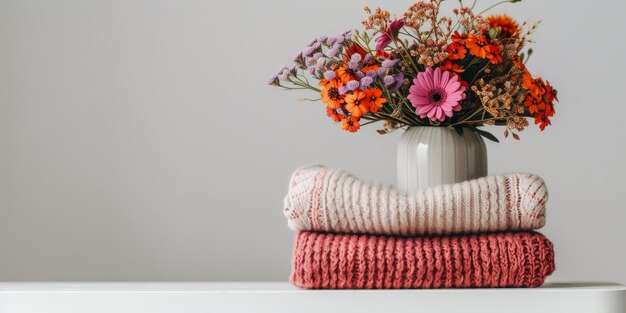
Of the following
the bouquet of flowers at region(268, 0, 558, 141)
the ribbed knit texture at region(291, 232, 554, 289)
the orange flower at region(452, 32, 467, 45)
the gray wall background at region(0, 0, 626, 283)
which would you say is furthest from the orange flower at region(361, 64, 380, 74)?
the gray wall background at region(0, 0, 626, 283)

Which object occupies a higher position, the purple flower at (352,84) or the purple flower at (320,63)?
the purple flower at (320,63)

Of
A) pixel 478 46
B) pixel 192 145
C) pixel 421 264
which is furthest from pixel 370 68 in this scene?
pixel 192 145

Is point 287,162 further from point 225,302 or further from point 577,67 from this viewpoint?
point 225,302

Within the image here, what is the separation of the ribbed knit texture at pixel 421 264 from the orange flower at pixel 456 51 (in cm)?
23

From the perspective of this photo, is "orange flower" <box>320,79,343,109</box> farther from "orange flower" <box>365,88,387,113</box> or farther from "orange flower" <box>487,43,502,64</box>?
"orange flower" <box>487,43,502,64</box>

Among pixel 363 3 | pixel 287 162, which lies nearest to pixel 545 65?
pixel 363 3

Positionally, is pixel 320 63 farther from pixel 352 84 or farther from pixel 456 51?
pixel 456 51

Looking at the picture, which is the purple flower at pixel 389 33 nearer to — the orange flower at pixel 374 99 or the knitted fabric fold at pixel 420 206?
the orange flower at pixel 374 99

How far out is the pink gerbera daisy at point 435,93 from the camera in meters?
1.00

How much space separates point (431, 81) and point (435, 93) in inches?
0.6

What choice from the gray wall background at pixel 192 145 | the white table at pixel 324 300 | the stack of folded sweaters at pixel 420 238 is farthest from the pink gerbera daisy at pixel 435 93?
the gray wall background at pixel 192 145

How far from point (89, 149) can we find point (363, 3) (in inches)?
28.0

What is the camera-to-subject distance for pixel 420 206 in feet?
3.06

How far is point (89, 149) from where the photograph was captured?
1.87 metres
